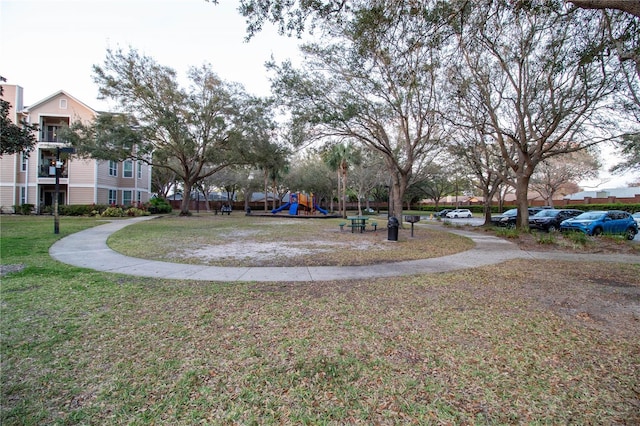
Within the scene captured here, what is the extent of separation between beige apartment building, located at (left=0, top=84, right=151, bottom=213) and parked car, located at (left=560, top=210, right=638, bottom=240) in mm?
32004

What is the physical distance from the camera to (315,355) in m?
3.08

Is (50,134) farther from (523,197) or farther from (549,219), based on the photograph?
(549,219)

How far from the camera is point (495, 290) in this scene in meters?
5.45

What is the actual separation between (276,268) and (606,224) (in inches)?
630

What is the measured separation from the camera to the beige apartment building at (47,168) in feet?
84.0

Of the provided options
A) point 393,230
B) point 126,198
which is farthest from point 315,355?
point 126,198

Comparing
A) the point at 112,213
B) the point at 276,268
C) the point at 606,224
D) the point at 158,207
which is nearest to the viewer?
the point at 276,268

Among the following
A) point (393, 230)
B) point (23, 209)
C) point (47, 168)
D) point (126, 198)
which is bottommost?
point (393, 230)

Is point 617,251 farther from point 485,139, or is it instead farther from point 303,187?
point 303,187

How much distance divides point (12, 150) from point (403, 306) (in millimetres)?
23140

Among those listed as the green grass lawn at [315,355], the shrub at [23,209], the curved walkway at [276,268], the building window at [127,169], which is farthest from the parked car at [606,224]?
the shrub at [23,209]

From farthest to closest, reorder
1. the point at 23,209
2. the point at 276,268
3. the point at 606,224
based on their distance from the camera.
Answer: the point at 23,209 < the point at 606,224 < the point at 276,268

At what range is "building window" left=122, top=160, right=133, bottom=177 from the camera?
31.1 m

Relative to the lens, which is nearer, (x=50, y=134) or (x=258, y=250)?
(x=258, y=250)
